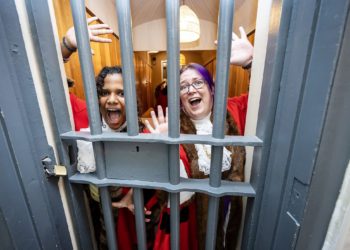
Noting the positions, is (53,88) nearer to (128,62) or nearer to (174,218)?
(128,62)

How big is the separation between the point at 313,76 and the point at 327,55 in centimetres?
4

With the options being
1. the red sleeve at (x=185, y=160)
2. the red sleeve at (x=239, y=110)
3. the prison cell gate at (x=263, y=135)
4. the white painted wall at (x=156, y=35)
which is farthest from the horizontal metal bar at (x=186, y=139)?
the white painted wall at (x=156, y=35)

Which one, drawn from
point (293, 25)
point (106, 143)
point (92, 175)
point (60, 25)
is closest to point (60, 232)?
point (92, 175)

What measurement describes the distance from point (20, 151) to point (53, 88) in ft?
0.67

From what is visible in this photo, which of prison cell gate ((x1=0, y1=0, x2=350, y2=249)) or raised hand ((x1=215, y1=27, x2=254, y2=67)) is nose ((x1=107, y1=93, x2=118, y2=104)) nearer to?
prison cell gate ((x1=0, y1=0, x2=350, y2=249))

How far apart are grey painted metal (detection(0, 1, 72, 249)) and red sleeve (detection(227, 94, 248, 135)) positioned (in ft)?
2.72

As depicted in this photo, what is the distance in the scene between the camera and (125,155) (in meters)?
0.56

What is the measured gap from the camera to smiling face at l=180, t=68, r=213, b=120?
96cm

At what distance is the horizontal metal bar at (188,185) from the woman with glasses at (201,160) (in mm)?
163

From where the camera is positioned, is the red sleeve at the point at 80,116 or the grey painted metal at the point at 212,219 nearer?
the grey painted metal at the point at 212,219

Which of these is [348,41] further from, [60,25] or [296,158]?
[60,25]

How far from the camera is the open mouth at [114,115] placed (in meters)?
0.98

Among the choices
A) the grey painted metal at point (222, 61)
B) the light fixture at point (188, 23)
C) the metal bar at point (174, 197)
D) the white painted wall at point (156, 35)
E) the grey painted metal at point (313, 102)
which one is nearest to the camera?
the grey painted metal at point (313, 102)

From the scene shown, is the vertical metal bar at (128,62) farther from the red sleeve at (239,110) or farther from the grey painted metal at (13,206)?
the red sleeve at (239,110)
